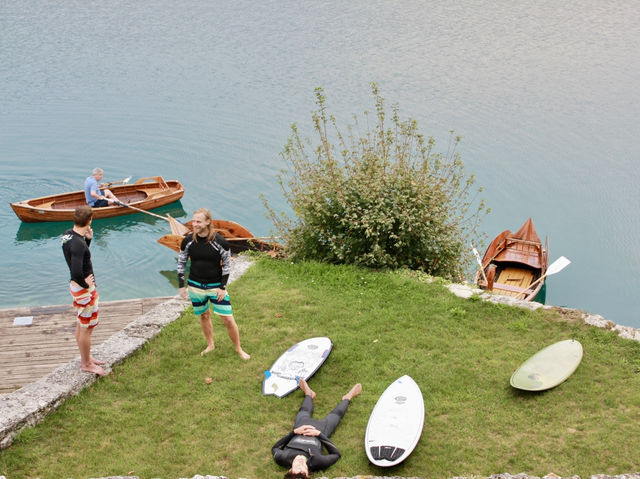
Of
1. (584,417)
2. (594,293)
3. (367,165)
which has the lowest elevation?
(594,293)

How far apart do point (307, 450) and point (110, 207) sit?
13845 millimetres

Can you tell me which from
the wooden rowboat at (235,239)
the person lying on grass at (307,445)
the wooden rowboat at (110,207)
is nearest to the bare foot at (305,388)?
the person lying on grass at (307,445)

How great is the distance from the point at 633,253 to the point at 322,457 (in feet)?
53.1


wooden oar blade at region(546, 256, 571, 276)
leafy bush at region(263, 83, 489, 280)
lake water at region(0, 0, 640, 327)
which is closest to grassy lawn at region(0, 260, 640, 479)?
leafy bush at region(263, 83, 489, 280)

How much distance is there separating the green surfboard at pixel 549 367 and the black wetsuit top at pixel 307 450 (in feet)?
8.86

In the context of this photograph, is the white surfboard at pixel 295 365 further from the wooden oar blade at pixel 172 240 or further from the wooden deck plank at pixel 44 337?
the wooden oar blade at pixel 172 240

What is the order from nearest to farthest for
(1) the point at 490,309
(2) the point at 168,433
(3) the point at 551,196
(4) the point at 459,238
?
(2) the point at 168,433, (1) the point at 490,309, (4) the point at 459,238, (3) the point at 551,196

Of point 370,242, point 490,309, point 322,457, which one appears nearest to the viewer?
point 322,457

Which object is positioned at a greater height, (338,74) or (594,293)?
(338,74)

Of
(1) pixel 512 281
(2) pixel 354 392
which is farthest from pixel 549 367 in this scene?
(1) pixel 512 281

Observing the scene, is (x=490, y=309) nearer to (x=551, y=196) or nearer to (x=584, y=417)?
(x=584, y=417)

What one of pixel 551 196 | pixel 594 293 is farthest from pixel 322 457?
pixel 551 196

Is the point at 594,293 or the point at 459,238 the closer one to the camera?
the point at 459,238

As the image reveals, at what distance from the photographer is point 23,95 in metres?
28.3
